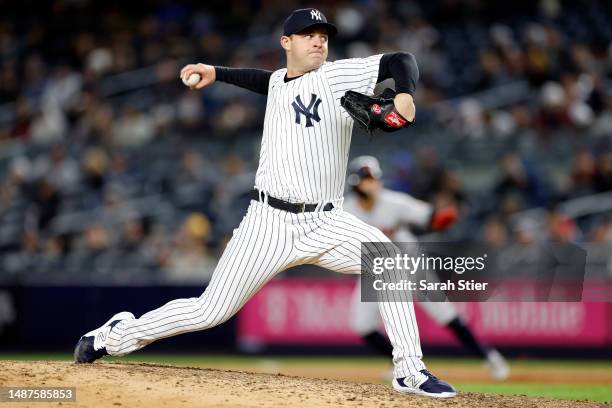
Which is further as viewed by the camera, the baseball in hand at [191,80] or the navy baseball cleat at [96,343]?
the navy baseball cleat at [96,343]

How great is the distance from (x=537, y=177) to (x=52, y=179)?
6394mm

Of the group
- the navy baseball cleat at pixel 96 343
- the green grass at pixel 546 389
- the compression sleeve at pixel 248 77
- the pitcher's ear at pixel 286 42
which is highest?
the pitcher's ear at pixel 286 42

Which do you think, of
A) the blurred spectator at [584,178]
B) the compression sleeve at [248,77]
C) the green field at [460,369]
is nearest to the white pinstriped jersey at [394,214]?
the green field at [460,369]

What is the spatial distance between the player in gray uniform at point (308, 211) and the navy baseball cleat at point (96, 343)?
1.53ft

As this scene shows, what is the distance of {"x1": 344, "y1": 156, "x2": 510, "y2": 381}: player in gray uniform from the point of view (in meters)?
8.93

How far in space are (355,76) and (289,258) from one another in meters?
0.99

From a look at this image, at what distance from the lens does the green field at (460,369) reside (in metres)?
8.50

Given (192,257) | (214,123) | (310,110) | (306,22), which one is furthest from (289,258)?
(214,123)

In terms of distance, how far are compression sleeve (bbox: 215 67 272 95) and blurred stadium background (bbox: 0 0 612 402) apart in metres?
6.01

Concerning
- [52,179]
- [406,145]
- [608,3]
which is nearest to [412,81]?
[406,145]

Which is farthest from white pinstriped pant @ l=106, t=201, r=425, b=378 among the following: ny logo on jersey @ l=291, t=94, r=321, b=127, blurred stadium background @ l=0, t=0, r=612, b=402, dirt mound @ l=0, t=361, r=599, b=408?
blurred stadium background @ l=0, t=0, r=612, b=402

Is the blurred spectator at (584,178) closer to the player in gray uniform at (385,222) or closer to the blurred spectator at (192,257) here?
the player in gray uniform at (385,222)

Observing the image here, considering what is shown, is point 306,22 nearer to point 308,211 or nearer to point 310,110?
point 310,110

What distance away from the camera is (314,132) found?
5.31 metres
